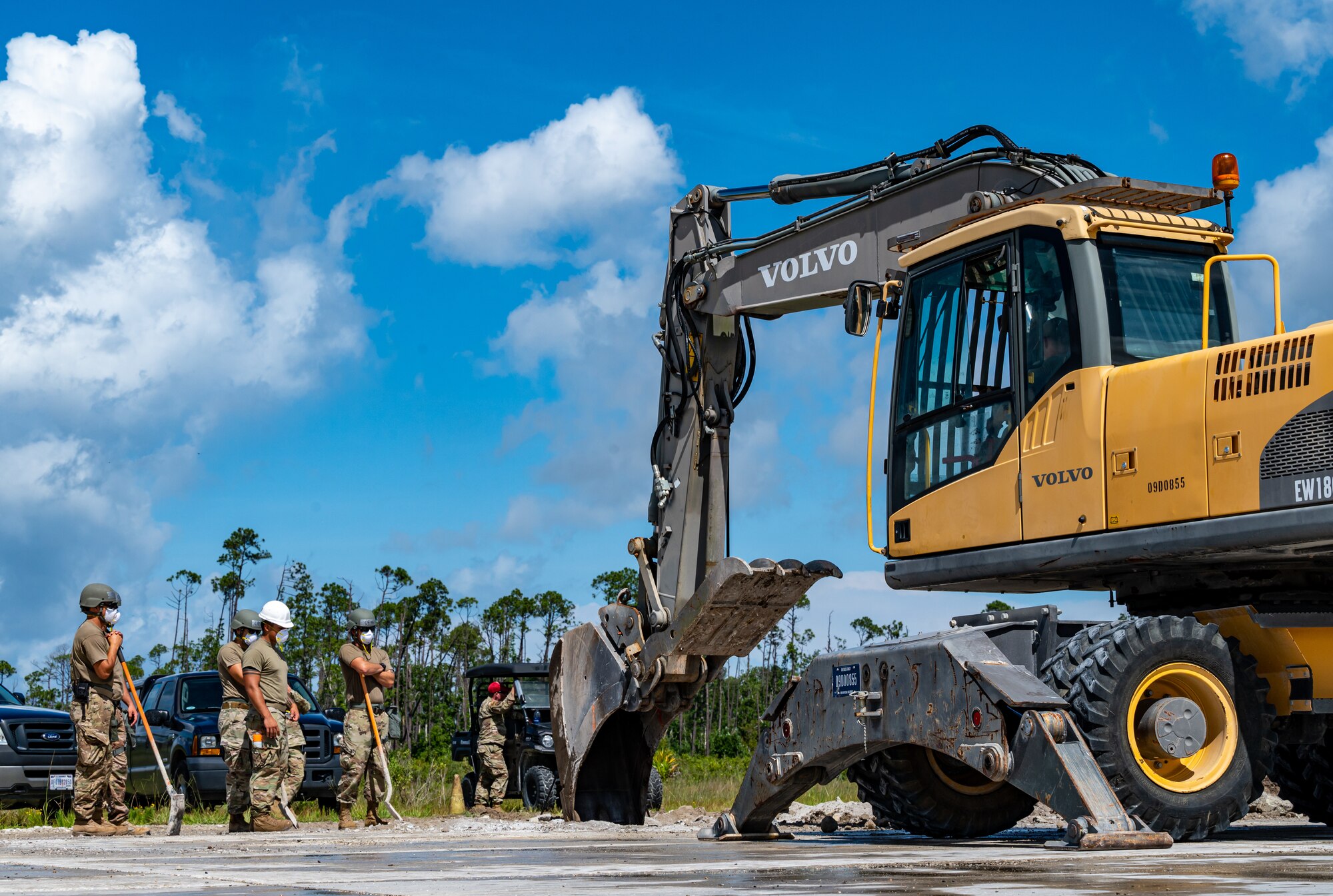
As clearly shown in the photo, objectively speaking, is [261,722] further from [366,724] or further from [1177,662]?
[1177,662]

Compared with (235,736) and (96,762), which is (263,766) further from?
(96,762)

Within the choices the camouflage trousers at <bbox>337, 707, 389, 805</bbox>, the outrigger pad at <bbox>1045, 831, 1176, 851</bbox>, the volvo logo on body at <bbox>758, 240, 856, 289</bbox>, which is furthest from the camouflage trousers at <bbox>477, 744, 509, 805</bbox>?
the outrigger pad at <bbox>1045, 831, 1176, 851</bbox>

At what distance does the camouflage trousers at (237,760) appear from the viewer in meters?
14.8

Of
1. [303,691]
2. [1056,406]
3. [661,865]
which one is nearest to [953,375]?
[1056,406]

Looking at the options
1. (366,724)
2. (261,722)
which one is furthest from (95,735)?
(366,724)

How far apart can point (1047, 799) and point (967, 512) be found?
6.26 ft

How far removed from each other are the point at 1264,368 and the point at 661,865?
405cm

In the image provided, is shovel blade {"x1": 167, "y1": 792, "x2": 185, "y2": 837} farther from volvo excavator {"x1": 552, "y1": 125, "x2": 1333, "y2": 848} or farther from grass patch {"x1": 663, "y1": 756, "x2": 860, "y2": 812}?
volvo excavator {"x1": 552, "y1": 125, "x2": 1333, "y2": 848}

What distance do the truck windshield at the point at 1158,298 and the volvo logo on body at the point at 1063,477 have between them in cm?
65

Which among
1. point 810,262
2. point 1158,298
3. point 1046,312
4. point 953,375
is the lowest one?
point 953,375

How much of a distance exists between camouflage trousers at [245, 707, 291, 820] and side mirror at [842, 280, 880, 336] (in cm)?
687

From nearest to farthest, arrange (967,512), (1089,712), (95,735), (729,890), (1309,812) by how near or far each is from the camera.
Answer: (729,890)
(1089,712)
(967,512)
(1309,812)
(95,735)

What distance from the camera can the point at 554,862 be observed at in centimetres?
811

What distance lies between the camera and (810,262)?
489 inches
